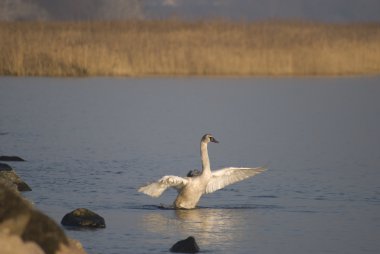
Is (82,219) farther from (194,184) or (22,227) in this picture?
(22,227)

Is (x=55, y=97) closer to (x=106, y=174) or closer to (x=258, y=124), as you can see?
(x=258, y=124)

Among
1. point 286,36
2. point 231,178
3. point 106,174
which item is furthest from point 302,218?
point 286,36

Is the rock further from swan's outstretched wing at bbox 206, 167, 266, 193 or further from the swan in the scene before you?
swan's outstretched wing at bbox 206, 167, 266, 193

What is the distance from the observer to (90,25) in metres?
34.5

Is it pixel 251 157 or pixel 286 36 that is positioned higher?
pixel 286 36

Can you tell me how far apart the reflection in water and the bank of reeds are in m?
16.9

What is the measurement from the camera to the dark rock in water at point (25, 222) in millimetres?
7285

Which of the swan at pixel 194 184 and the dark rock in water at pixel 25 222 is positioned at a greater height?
the dark rock in water at pixel 25 222

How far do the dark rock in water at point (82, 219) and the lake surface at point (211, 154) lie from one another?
173 millimetres

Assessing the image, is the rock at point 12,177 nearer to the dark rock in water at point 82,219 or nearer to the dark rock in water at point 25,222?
the dark rock in water at point 82,219

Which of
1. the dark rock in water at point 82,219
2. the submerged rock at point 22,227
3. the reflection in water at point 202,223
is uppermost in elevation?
the submerged rock at point 22,227

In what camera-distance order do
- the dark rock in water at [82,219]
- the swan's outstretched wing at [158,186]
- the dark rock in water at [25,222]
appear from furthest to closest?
the swan's outstretched wing at [158,186], the dark rock in water at [82,219], the dark rock in water at [25,222]

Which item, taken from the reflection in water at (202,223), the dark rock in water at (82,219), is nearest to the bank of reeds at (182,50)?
the reflection in water at (202,223)

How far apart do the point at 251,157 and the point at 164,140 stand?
262 cm
